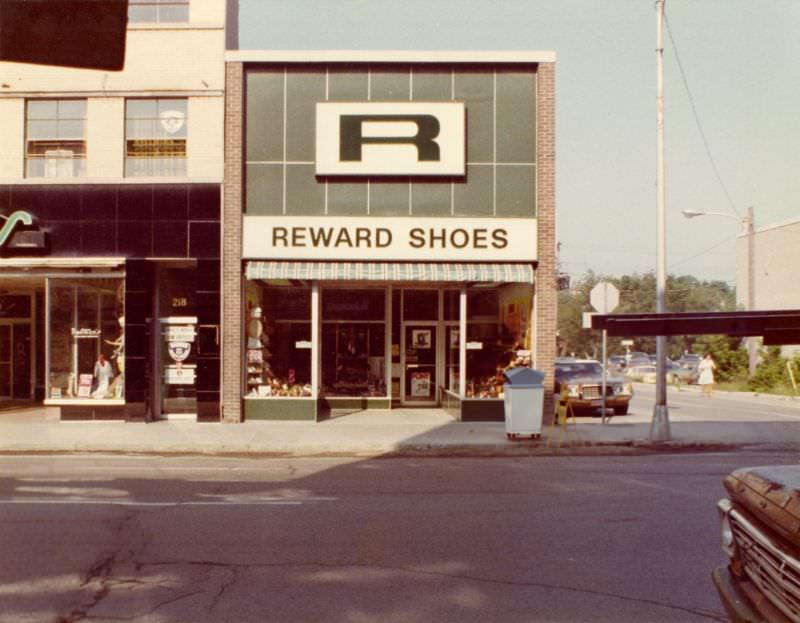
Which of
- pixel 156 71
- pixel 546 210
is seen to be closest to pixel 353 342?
pixel 546 210

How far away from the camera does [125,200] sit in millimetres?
18328

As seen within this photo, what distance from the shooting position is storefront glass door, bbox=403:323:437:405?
21.5m

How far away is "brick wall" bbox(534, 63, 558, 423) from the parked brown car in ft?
46.7

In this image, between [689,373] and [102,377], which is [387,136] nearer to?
[102,377]

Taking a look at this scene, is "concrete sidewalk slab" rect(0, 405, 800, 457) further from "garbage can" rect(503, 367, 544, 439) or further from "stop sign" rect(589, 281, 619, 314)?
"stop sign" rect(589, 281, 619, 314)

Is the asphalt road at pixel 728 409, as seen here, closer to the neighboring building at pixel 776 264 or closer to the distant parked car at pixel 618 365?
the distant parked car at pixel 618 365

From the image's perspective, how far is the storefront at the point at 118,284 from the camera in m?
18.3

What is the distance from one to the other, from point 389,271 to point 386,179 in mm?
2075

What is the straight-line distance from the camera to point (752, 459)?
46.4 feet

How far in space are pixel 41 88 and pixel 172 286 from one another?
→ 17.2 ft

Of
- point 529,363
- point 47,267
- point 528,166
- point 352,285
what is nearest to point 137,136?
point 47,267

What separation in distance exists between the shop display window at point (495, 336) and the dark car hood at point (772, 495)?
14.7 meters

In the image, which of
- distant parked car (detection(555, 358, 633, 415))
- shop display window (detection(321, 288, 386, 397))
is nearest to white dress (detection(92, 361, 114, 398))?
shop display window (detection(321, 288, 386, 397))

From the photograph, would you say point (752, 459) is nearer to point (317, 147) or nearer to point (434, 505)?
point (434, 505)
